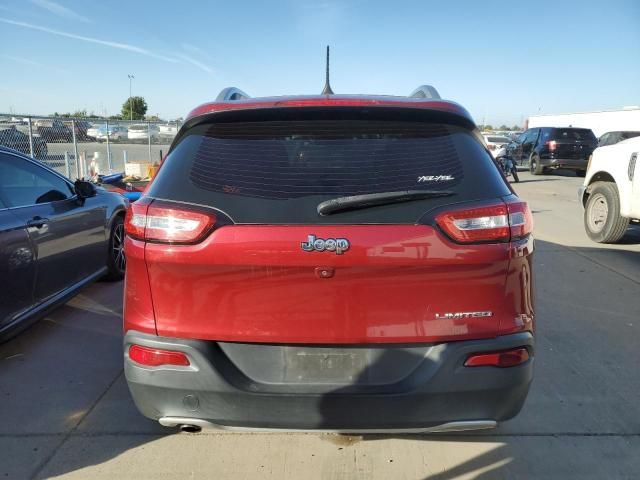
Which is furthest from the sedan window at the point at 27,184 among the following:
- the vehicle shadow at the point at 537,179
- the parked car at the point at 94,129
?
the vehicle shadow at the point at 537,179

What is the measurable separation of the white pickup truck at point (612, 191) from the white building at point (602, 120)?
28.0m

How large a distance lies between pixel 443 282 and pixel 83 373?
280 centimetres

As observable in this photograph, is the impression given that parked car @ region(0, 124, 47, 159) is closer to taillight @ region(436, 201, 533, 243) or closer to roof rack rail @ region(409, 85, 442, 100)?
roof rack rail @ region(409, 85, 442, 100)

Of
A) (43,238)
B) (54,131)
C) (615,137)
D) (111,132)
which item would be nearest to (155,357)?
(43,238)

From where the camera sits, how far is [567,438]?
2855 millimetres

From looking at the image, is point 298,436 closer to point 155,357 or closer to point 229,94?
point 155,357

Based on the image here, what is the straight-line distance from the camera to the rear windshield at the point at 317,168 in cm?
211

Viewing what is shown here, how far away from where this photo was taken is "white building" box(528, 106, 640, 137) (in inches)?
1382

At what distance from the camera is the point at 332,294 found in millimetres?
2061

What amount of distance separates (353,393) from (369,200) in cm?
80

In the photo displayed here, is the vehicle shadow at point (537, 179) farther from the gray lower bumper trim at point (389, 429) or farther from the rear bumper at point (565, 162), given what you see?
the gray lower bumper trim at point (389, 429)

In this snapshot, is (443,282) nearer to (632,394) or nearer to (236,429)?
(236,429)

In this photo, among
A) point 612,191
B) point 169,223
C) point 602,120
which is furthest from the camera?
point 602,120

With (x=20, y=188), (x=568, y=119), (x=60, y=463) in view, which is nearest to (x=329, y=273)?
(x=60, y=463)
